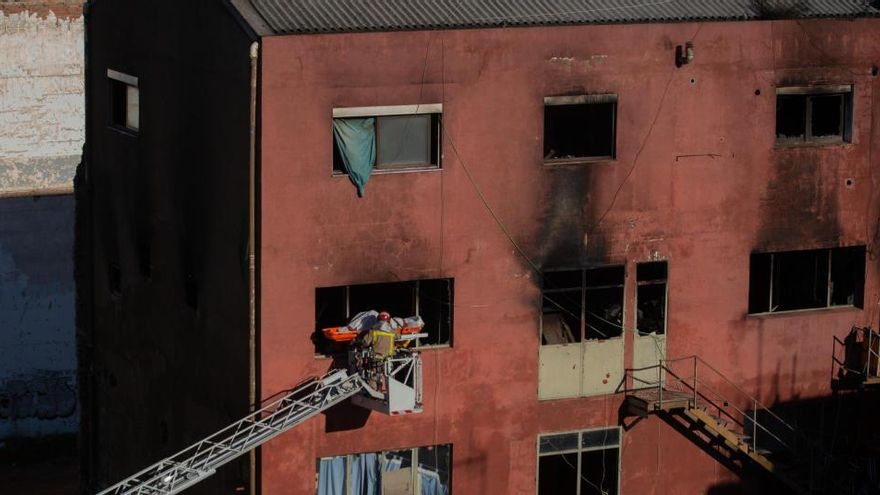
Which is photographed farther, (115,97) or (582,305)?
(115,97)

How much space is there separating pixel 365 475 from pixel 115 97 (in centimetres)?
978

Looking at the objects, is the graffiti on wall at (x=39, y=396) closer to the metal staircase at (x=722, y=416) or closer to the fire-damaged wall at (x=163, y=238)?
the fire-damaged wall at (x=163, y=238)

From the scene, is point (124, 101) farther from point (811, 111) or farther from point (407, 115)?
point (811, 111)

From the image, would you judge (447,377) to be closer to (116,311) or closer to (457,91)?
(457,91)

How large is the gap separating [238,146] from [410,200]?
3105 millimetres

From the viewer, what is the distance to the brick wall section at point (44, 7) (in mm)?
50344

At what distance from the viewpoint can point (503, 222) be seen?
116 ft

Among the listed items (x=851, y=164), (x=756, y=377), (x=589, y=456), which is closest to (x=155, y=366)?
(x=589, y=456)

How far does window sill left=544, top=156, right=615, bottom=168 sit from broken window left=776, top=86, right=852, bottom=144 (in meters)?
3.64

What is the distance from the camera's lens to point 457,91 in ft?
113

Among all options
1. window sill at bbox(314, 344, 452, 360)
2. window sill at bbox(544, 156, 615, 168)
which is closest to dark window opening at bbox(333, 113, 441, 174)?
window sill at bbox(544, 156, 615, 168)

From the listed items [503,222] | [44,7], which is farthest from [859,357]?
[44,7]

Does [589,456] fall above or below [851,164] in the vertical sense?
below

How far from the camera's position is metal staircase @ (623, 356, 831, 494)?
36.5 metres
